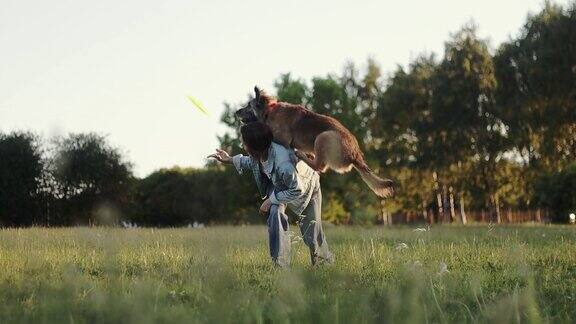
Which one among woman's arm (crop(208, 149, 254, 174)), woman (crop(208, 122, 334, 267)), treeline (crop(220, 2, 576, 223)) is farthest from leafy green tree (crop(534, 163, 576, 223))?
woman's arm (crop(208, 149, 254, 174))

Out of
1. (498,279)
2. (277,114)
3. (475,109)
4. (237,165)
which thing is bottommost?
(498,279)

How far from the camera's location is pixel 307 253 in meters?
11.5

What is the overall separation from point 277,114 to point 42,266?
3.96 m

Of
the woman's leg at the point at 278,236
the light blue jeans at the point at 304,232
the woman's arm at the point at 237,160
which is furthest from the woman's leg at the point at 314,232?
the woman's arm at the point at 237,160

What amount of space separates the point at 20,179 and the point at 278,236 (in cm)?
3505

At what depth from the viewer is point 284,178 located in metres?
8.84

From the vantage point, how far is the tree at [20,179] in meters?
40.1

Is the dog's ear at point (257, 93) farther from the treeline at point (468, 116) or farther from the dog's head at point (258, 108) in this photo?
the treeline at point (468, 116)

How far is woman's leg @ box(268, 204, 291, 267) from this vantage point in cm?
881

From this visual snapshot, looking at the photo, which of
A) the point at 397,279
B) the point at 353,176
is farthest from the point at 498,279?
the point at 353,176

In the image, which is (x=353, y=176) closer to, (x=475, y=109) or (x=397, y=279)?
(x=475, y=109)

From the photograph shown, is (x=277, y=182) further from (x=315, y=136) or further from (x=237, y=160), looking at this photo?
(x=315, y=136)

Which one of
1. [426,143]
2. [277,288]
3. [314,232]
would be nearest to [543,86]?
[426,143]

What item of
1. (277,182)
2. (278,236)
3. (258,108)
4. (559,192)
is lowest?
(278,236)
